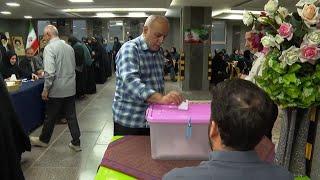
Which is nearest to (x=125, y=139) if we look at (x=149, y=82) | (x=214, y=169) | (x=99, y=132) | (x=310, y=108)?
(x=149, y=82)

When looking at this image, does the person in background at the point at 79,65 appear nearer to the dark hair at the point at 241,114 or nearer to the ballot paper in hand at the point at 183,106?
the ballot paper in hand at the point at 183,106

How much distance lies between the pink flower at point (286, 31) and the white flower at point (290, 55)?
0.16ft

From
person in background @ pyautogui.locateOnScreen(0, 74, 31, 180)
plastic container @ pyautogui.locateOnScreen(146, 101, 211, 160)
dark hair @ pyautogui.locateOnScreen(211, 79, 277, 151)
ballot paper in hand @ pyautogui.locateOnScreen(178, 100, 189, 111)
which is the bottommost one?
person in background @ pyautogui.locateOnScreen(0, 74, 31, 180)

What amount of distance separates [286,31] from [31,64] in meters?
Answer: 6.01

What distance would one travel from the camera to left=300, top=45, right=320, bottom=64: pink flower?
1.44 meters

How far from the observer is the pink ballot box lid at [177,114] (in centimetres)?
161

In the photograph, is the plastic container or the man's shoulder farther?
the plastic container

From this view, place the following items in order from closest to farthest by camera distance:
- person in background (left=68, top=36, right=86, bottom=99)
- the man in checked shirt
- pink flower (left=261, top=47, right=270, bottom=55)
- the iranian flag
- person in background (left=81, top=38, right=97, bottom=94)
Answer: pink flower (left=261, top=47, right=270, bottom=55), the man in checked shirt, the iranian flag, person in background (left=68, top=36, right=86, bottom=99), person in background (left=81, top=38, right=97, bottom=94)

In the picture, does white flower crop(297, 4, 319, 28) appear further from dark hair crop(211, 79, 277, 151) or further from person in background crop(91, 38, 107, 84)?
person in background crop(91, 38, 107, 84)

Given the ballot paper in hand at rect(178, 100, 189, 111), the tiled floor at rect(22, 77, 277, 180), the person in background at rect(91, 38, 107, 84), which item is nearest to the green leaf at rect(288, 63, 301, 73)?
the ballot paper in hand at rect(178, 100, 189, 111)

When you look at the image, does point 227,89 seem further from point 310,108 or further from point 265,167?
point 310,108

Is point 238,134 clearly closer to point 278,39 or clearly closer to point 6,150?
point 278,39

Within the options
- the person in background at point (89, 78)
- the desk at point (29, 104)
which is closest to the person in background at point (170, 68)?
the person in background at point (89, 78)

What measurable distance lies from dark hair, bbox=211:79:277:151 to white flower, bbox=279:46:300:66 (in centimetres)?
55
